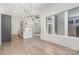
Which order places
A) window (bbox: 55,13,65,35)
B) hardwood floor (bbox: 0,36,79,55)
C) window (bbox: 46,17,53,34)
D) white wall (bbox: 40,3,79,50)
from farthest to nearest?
window (bbox: 46,17,53,34)
window (bbox: 55,13,65,35)
white wall (bbox: 40,3,79,50)
hardwood floor (bbox: 0,36,79,55)

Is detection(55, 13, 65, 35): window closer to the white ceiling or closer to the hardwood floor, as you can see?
the hardwood floor

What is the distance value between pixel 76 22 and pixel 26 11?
1.32 m

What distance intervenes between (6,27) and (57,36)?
1390 mm

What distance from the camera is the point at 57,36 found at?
2979mm

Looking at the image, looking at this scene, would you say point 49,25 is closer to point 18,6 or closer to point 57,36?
point 57,36

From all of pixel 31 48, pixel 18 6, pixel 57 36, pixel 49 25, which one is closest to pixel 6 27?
pixel 18 6

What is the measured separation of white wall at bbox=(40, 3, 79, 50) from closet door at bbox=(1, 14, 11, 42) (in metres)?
0.87

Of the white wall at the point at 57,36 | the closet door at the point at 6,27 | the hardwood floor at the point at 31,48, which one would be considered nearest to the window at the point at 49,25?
the white wall at the point at 57,36

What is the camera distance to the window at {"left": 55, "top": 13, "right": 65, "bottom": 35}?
9.53 ft

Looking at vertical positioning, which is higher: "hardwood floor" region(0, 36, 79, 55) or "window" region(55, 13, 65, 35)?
"window" region(55, 13, 65, 35)

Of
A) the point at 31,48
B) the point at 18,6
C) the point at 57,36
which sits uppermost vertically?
the point at 18,6

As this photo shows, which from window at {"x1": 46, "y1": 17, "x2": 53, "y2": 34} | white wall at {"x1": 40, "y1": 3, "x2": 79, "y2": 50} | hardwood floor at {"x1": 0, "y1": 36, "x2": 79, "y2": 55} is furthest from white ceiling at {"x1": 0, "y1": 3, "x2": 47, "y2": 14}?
hardwood floor at {"x1": 0, "y1": 36, "x2": 79, "y2": 55}

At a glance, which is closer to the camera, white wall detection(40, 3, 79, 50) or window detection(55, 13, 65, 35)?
white wall detection(40, 3, 79, 50)

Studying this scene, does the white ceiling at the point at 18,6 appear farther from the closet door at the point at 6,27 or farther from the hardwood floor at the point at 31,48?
the hardwood floor at the point at 31,48
